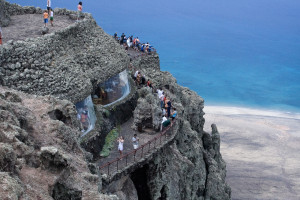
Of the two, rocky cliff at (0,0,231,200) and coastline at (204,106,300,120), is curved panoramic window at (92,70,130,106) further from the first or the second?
coastline at (204,106,300,120)

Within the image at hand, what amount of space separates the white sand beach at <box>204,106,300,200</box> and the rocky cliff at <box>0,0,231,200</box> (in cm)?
850

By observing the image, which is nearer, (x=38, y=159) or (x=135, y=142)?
(x=38, y=159)

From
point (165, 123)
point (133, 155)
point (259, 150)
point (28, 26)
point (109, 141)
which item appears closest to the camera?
point (133, 155)

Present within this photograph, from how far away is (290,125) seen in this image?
7694cm

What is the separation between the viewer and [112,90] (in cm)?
3475

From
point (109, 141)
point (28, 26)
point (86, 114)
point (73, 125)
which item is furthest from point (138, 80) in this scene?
point (73, 125)

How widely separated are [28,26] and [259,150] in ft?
134

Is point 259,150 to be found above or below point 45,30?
below

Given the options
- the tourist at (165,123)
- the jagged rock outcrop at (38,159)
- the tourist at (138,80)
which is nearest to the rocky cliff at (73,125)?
the jagged rock outcrop at (38,159)

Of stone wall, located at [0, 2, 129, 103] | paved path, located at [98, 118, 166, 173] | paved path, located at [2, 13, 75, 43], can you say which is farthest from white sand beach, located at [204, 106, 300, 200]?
paved path, located at [2, 13, 75, 43]

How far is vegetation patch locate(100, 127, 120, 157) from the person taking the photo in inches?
1171

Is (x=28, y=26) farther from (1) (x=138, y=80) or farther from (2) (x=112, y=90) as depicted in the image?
(1) (x=138, y=80)

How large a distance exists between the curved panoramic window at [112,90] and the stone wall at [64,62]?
573 millimetres

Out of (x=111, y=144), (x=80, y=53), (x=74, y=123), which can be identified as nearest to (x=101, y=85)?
(x=80, y=53)
